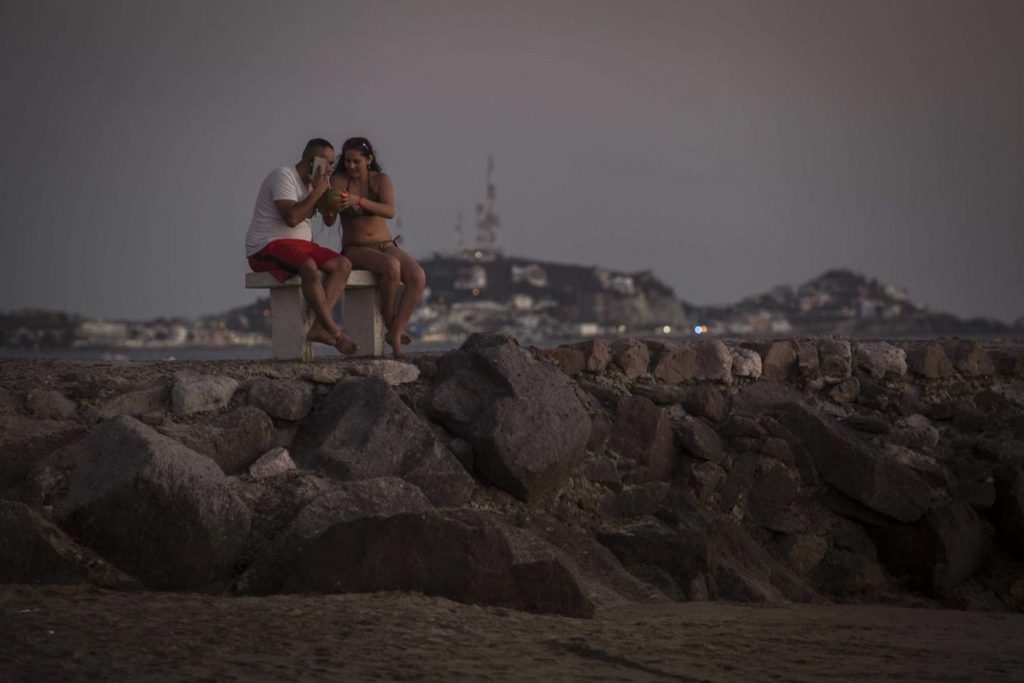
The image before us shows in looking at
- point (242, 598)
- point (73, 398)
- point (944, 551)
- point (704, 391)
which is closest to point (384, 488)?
point (242, 598)

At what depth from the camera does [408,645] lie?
5781 mm

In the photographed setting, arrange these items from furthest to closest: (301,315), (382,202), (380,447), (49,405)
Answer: (382,202)
(301,315)
(49,405)
(380,447)

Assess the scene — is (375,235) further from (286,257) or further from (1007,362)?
(1007,362)

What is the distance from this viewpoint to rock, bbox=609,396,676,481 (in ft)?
31.0

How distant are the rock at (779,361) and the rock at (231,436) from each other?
4.34 meters

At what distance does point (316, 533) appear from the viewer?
23.4ft

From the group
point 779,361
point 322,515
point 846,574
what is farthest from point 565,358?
point 322,515

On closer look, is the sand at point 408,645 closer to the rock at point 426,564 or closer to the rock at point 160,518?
the rock at point 426,564

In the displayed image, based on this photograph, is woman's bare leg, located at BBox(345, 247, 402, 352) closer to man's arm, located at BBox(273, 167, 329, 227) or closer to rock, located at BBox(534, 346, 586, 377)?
man's arm, located at BBox(273, 167, 329, 227)

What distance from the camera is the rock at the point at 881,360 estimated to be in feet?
36.1

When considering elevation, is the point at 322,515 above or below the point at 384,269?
below

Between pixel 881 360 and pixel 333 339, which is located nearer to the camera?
pixel 333 339

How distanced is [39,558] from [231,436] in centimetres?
159

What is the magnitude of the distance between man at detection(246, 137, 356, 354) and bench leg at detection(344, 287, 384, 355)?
32 centimetres
